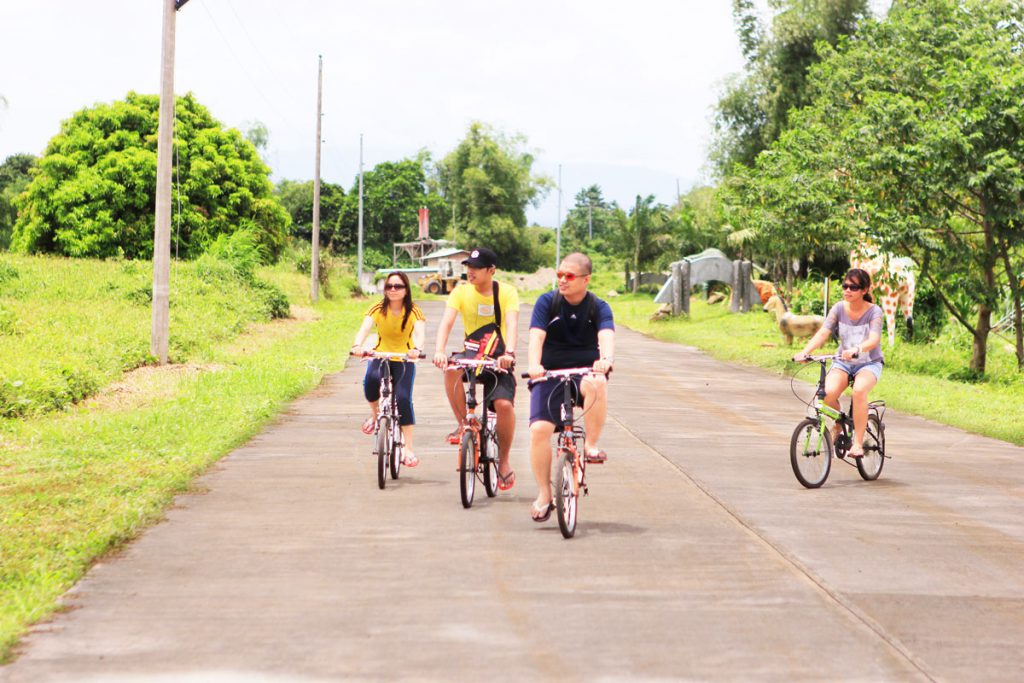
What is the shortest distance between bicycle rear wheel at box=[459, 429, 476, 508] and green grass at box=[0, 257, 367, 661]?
2162 mm

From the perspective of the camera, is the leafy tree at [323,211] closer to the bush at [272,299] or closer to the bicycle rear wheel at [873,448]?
the bush at [272,299]

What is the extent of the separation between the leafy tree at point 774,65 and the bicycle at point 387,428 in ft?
123

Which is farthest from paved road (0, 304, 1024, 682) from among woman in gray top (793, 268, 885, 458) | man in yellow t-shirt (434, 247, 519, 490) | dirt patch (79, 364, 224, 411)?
dirt patch (79, 364, 224, 411)

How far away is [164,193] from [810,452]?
13487mm

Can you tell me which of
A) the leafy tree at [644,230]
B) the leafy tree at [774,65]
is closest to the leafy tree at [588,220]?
the leafy tree at [644,230]

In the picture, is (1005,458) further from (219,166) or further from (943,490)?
(219,166)

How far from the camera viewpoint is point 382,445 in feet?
32.5

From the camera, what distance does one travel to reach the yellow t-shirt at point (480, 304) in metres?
9.56

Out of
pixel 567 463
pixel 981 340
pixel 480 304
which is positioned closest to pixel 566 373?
pixel 567 463

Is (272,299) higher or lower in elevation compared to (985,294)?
lower

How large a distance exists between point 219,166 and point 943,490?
134 feet

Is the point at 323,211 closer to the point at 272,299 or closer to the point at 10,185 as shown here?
the point at 10,185

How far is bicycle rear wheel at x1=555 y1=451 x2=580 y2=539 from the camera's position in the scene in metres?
7.88

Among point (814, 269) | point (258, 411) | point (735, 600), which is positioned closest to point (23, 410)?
point (258, 411)
